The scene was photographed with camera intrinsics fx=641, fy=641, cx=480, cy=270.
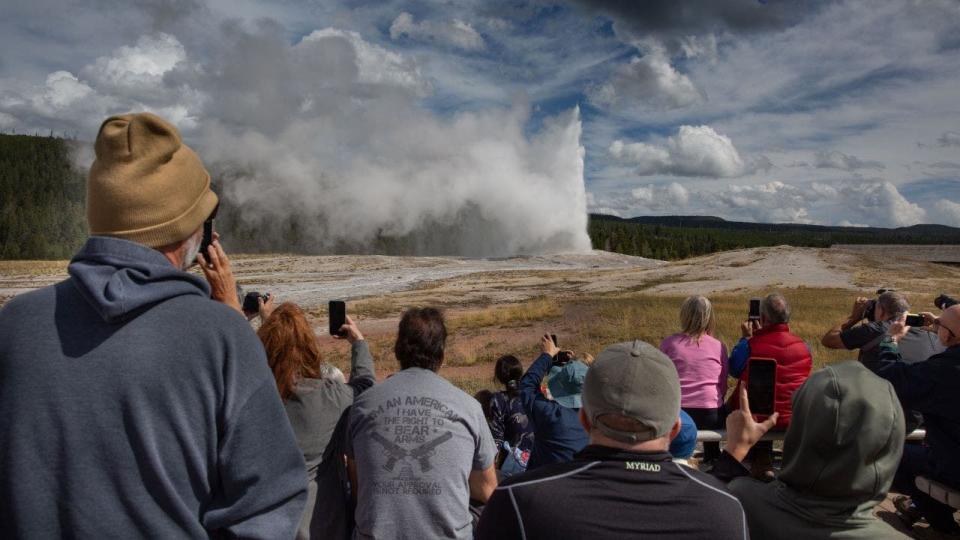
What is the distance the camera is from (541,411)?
363 cm

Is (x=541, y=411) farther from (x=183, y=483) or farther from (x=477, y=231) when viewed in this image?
(x=477, y=231)

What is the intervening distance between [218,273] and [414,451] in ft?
3.39

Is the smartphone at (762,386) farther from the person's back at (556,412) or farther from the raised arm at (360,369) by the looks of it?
the raised arm at (360,369)

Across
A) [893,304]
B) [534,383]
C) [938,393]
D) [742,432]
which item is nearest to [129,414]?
[742,432]

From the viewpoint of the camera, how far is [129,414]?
4.29ft

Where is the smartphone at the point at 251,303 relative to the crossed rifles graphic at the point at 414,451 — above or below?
above

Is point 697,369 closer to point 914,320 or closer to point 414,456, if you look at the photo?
point 914,320

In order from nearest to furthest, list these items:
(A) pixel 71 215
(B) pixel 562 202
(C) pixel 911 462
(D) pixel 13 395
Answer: (D) pixel 13 395, (C) pixel 911 462, (B) pixel 562 202, (A) pixel 71 215

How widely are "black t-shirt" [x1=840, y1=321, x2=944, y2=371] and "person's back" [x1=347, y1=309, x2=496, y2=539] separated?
3640 mm

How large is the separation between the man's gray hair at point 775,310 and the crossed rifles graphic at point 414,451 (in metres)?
3.29

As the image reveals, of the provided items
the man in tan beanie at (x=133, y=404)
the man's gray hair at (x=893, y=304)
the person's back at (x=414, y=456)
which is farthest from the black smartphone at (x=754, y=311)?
the man in tan beanie at (x=133, y=404)

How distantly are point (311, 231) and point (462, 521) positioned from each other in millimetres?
71866

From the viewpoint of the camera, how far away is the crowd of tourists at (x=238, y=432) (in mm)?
1309

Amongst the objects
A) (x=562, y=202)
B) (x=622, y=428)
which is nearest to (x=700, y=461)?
(x=622, y=428)
